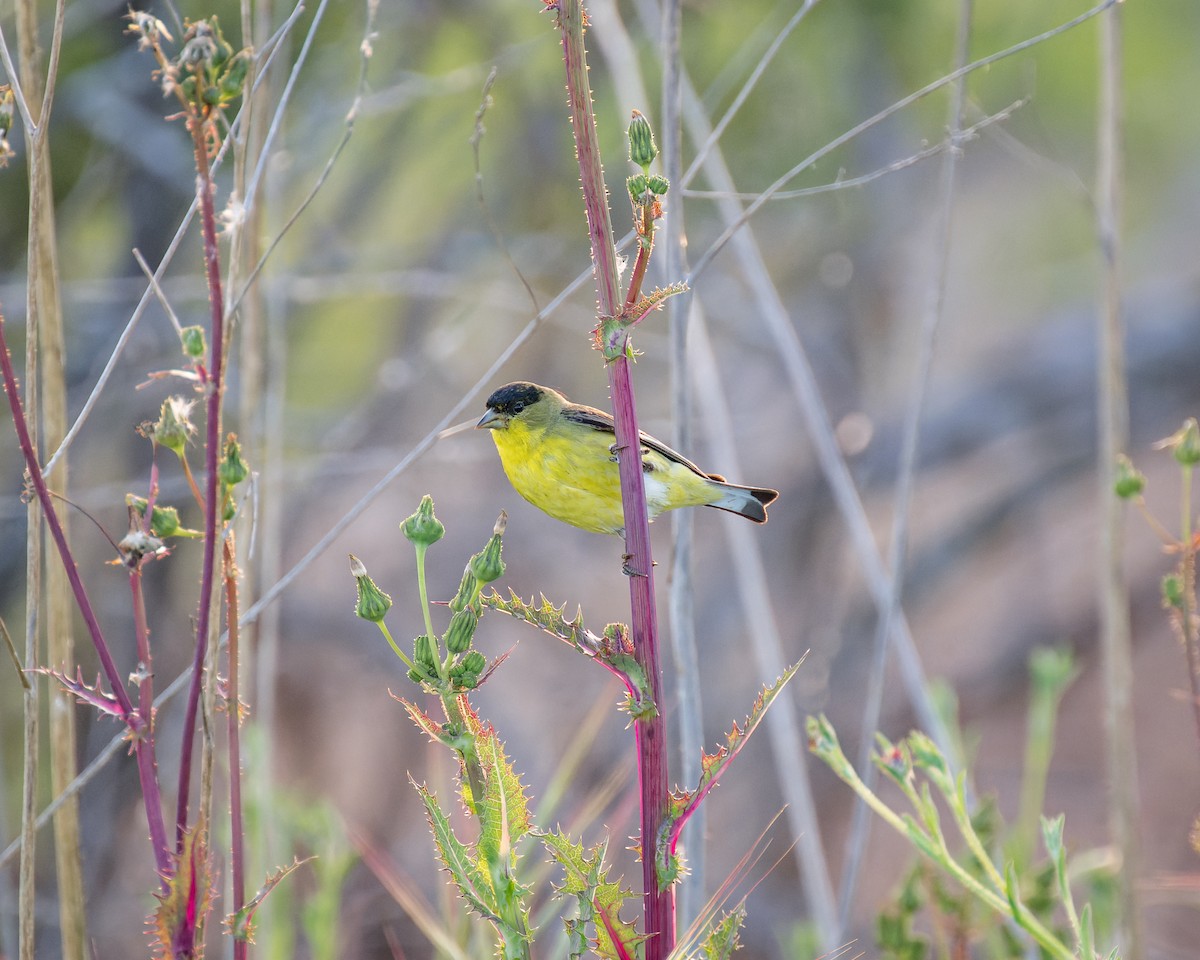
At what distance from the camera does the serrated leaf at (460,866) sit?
1000mm

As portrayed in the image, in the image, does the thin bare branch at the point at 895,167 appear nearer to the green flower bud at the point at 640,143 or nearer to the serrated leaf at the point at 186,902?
the green flower bud at the point at 640,143

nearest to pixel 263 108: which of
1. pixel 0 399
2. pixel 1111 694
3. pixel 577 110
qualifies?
pixel 577 110

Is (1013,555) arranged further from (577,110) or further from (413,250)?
(577,110)

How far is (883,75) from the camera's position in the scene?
188 inches

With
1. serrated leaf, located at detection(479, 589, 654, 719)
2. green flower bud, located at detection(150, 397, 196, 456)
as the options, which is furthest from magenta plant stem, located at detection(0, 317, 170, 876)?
serrated leaf, located at detection(479, 589, 654, 719)

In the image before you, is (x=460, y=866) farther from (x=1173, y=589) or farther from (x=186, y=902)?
(x=1173, y=589)

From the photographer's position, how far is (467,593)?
0.99m

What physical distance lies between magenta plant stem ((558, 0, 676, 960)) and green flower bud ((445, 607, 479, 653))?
14 centimetres

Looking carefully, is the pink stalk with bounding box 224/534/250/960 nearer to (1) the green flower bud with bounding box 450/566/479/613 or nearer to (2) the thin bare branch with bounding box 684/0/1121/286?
(1) the green flower bud with bounding box 450/566/479/613

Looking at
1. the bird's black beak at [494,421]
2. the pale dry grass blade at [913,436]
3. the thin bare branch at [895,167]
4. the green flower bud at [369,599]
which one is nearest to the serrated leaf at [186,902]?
the green flower bud at [369,599]

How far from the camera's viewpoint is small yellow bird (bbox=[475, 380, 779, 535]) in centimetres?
211

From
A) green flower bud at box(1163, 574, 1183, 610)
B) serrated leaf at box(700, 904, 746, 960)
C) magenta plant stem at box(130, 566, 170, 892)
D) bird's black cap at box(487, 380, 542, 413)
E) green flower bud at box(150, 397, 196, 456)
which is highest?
bird's black cap at box(487, 380, 542, 413)

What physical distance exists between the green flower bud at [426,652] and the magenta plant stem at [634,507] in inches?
7.0

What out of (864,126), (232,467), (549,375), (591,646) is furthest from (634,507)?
(549,375)
